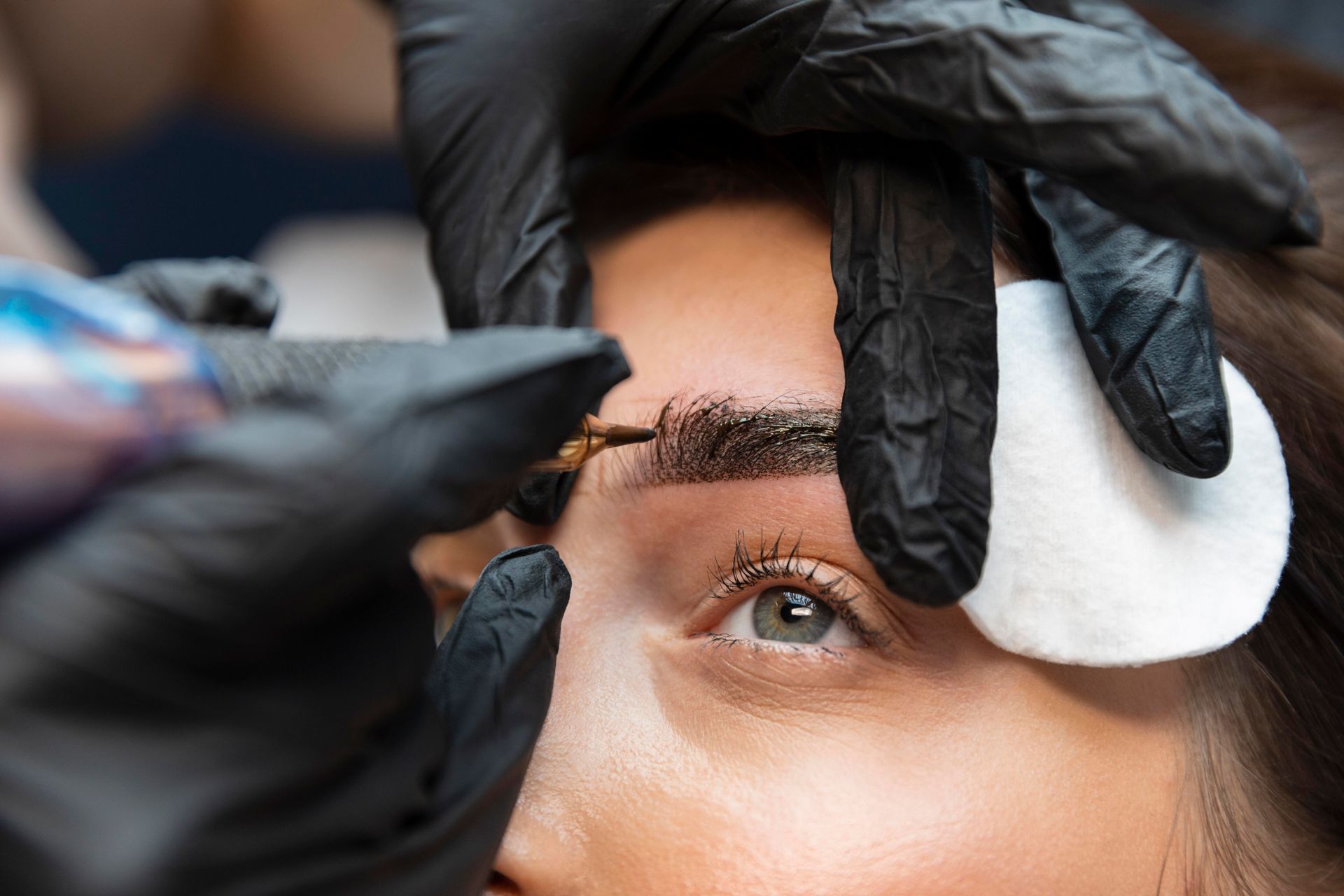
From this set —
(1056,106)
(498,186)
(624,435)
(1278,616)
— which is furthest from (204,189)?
(1278,616)

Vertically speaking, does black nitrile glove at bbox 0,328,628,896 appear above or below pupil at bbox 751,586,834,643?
above

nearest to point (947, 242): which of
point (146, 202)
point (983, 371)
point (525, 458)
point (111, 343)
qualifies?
point (983, 371)

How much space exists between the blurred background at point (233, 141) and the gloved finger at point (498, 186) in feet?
3.07

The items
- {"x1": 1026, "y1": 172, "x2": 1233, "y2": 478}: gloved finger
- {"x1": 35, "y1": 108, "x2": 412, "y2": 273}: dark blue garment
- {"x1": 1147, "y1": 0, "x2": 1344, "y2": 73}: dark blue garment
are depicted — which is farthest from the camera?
{"x1": 35, "y1": 108, "x2": 412, "y2": 273}: dark blue garment

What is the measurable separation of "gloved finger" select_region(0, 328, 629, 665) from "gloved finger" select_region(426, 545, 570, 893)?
0.55ft

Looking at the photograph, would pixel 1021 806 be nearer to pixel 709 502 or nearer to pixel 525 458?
pixel 709 502

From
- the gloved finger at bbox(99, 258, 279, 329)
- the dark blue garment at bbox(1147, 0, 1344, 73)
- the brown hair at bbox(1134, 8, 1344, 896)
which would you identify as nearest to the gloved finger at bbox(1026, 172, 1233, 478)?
the brown hair at bbox(1134, 8, 1344, 896)

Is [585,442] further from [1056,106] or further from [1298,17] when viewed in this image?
[1298,17]

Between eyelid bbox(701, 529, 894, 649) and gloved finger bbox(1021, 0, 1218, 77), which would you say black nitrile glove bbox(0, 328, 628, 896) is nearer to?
eyelid bbox(701, 529, 894, 649)

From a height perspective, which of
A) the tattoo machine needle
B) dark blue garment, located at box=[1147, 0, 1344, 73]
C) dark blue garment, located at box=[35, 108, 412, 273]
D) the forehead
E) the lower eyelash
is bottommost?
dark blue garment, located at box=[35, 108, 412, 273]

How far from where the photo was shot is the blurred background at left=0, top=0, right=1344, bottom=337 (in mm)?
1725

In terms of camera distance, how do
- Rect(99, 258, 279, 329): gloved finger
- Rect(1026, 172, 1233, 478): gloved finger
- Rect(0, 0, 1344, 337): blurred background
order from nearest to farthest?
Rect(1026, 172, 1233, 478): gloved finger → Rect(99, 258, 279, 329): gloved finger → Rect(0, 0, 1344, 337): blurred background

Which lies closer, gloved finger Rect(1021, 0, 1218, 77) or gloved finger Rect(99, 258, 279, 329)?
gloved finger Rect(1021, 0, 1218, 77)

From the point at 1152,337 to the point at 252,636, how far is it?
22.8 inches
